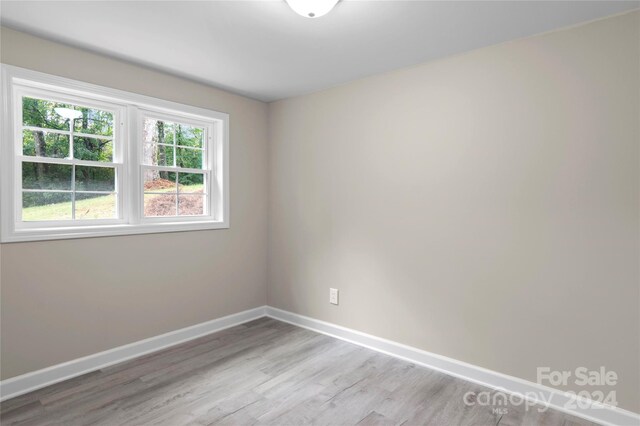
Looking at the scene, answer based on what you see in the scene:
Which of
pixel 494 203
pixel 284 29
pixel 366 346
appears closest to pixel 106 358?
pixel 366 346

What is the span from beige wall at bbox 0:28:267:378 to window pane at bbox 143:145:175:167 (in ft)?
1.43

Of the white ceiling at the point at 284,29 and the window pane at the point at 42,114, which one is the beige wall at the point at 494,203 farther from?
the window pane at the point at 42,114

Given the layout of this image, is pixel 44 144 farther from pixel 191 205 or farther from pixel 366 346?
pixel 366 346

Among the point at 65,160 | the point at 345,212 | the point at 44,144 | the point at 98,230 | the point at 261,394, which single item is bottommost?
the point at 261,394

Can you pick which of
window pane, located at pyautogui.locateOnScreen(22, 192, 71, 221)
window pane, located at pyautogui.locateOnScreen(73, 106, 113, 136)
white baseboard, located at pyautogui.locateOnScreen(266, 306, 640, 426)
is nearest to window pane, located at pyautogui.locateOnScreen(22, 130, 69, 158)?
window pane, located at pyautogui.locateOnScreen(73, 106, 113, 136)

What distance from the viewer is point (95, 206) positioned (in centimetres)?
273

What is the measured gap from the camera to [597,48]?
208 centimetres

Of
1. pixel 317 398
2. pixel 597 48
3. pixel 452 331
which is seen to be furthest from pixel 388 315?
pixel 597 48

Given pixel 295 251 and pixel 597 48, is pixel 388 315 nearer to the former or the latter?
pixel 295 251

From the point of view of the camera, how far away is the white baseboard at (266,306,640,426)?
2.06 metres

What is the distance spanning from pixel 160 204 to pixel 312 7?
2.15 metres

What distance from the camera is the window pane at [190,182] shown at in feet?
10.9

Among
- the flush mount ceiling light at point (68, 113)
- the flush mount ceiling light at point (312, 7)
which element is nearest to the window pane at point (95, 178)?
the flush mount ceiling light at point (68, 113)

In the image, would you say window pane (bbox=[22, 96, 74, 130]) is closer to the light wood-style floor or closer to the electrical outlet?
the light wood-style floor
